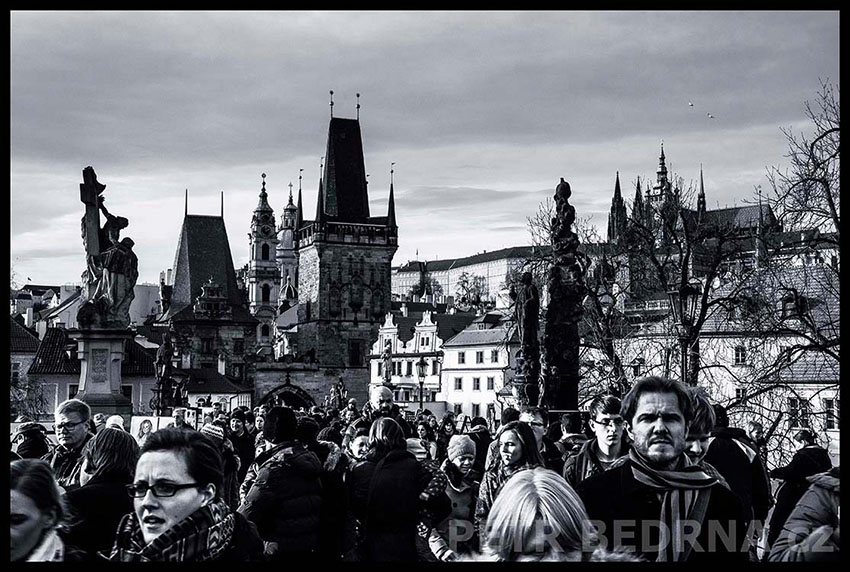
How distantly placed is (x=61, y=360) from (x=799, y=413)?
46.3m

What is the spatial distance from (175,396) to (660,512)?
36.4 m

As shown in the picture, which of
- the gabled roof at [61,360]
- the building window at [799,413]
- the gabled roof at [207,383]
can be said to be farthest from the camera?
the gabled roof at [207,383]

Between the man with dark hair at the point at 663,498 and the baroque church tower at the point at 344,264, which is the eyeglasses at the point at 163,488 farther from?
the baroque church tower at the point at 344,264

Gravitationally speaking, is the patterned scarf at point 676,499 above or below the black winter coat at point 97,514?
above

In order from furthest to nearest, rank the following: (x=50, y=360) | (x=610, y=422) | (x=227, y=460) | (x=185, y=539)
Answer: (x=50, y=360)
(x=227, y=460)
(x=610, y=422)
(x=185, y=539)

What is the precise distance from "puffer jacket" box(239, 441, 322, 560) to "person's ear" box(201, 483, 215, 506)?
7.86 feet

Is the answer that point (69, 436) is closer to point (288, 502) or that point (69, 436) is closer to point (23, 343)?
point (288, 502)

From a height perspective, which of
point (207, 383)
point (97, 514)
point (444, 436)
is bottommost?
point (207, 383)

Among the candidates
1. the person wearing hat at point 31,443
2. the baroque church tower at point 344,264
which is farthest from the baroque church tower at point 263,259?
the person wearing hat at point 31,443

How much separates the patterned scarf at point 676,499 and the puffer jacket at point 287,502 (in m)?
2.81

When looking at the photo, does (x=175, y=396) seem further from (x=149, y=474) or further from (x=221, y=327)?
(x=221, y=327)

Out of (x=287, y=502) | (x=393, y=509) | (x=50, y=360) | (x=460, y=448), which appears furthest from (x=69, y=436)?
(x=50, y=360)

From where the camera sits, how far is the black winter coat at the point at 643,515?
175 inches

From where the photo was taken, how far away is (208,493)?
4344mm
